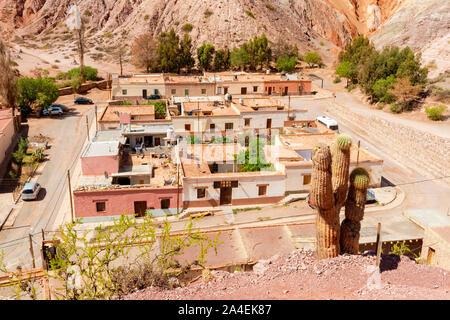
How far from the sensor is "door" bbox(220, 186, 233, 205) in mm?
26375

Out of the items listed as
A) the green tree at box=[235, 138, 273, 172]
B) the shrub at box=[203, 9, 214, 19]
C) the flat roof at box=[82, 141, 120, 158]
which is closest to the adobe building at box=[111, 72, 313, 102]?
the flat roof at box=[82, 141, 120, 158]

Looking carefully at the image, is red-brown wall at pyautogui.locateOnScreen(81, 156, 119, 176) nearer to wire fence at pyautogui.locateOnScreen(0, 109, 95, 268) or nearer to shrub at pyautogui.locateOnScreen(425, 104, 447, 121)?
wire fence at pyautogui.locateOnScreen(0, 109, 95, 268)

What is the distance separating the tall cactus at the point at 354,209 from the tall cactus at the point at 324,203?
1.53ft

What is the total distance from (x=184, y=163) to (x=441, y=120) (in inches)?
1117

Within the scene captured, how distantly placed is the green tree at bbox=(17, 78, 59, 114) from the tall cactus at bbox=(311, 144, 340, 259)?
42186 millimetres

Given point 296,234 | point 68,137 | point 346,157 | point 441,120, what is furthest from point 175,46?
point 346,157

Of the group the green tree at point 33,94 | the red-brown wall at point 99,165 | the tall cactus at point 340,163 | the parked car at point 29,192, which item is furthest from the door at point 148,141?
the tall cactus at point 340,163

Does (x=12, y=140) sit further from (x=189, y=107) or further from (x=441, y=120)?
(x=441, y=120)

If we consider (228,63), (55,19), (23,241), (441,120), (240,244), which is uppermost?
(55,19)

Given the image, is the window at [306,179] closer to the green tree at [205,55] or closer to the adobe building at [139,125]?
the adobe building at [139,125]

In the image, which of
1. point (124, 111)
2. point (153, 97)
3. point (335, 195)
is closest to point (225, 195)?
point (335, 195)

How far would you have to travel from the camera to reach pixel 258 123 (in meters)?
36.9

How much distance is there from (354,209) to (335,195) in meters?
0.84

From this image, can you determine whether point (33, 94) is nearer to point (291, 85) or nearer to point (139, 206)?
point (139, 206)
